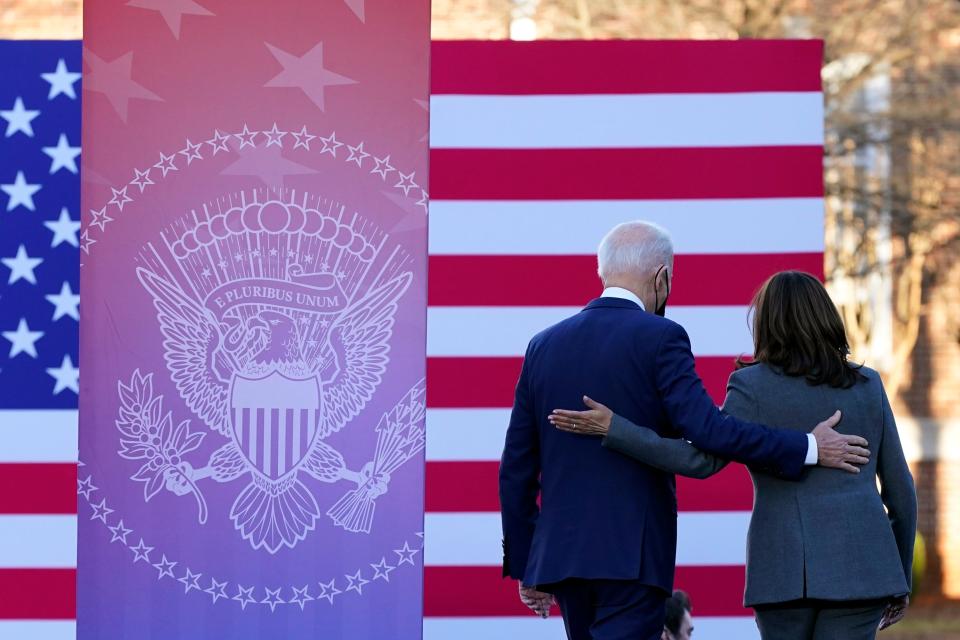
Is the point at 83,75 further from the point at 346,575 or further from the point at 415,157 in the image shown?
the point at 346,575

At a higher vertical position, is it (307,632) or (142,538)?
(142,538)

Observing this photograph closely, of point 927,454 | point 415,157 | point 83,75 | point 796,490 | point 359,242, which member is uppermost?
point 83,75

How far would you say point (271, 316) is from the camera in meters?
4.55

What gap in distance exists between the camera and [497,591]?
4.50 meters

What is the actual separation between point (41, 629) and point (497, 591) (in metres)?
1.55

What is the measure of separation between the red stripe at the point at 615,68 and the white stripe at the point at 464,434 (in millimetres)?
1106

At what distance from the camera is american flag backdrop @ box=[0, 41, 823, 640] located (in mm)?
4504

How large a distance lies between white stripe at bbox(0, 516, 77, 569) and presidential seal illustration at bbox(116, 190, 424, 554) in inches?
11.2

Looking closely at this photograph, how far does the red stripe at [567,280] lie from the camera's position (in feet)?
14.9

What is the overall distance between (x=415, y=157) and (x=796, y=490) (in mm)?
1819

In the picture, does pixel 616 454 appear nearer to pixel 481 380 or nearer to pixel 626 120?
pixel 481 380

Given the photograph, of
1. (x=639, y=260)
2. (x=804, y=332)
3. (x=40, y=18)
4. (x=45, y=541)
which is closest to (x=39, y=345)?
(x=45, y=541)

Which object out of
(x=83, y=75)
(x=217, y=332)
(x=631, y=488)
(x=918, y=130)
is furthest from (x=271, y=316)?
(x=918, y=130)

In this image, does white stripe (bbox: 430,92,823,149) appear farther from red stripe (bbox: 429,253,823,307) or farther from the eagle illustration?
the eagle illustration
